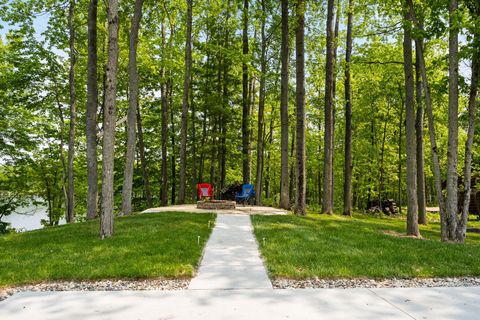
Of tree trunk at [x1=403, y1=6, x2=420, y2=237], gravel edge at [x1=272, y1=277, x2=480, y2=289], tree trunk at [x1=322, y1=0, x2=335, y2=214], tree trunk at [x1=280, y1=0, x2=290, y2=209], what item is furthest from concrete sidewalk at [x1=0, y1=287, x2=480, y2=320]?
tree trunk at [x1=322, y1=0, x2=335, y2=214]

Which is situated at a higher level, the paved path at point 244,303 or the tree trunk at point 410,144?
the tree trunk at point 410,144

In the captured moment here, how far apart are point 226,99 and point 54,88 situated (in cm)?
952

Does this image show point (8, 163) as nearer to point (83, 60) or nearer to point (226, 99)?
point (83, 60)

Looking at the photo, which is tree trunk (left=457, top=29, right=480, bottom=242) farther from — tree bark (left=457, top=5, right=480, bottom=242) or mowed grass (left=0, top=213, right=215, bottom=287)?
mowed grass (left=0, top=213, right=215, bottom=287)

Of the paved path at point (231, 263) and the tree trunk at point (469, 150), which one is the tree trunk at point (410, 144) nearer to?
the tree trunk at point (469, 150)

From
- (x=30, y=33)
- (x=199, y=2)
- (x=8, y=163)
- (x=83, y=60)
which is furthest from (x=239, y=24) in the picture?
(x=8, y=163)

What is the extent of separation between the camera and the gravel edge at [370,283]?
4449 millimetres

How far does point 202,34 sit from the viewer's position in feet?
66.3

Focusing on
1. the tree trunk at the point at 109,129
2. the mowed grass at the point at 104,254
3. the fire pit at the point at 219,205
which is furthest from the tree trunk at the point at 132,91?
the tree trunk at the point at 109,129

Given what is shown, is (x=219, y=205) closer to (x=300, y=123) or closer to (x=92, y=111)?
(x=300, y=123)

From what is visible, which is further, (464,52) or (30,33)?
(30,33)

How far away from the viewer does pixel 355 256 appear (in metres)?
5.79

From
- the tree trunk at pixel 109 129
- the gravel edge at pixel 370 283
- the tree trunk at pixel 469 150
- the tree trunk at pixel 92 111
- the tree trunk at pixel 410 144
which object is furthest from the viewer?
the tree trunk at pixel 92 111

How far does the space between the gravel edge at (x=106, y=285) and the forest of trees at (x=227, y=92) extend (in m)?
2.66
